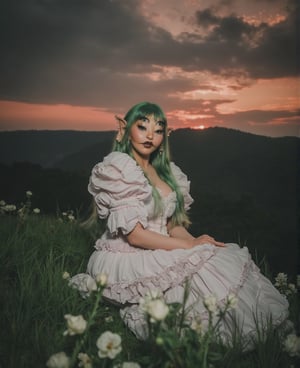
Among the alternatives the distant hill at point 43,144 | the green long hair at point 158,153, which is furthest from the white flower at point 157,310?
the distant hill at point 43,144

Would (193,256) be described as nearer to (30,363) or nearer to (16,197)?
(30,363)

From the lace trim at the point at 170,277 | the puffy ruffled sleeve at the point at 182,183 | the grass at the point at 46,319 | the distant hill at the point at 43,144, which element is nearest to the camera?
the grass at the point at 46,319

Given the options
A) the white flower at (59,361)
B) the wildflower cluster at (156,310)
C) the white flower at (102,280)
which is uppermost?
the white flower at (102,280)

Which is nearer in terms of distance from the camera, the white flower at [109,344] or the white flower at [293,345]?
the white flower at [109,344]

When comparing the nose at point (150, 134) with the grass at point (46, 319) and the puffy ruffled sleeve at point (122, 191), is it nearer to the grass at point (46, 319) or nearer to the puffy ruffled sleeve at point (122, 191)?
the puffy ruffled sleeve at point (122, 191)

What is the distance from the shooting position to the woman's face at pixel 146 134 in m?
3.07

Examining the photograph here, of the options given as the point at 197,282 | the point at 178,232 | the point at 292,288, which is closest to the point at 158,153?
the point at 178,232

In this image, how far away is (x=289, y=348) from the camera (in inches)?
73.6

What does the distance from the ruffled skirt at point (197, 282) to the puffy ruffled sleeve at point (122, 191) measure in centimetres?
25

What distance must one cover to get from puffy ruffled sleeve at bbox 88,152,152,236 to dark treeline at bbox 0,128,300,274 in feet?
4.92

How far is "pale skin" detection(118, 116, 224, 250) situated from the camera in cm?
270

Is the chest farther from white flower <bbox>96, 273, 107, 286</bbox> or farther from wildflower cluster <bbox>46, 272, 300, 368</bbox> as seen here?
white flower <bbox>96, 273, 107, 286</bbox>

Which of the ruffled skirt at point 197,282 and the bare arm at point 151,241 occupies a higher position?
the bare arm at point 151,241

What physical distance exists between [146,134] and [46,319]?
1.51m
